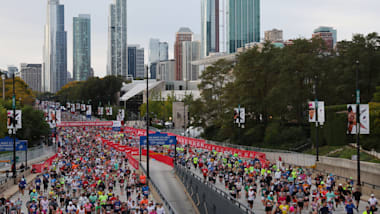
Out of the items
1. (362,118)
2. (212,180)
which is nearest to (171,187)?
(212,180)

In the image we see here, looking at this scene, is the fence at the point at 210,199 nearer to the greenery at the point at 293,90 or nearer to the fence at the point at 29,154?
the greenery at the point at 293,90

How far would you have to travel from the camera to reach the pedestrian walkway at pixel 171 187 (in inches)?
1027

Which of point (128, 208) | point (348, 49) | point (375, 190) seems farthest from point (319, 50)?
point (128, 208)

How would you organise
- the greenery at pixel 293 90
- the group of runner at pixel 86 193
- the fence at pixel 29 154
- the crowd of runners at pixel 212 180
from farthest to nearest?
the fence at pixel 29 154
the greenery at pixel 293 90
the group of runner at pixel 86 193
the crowd of runners at pixel 212 180

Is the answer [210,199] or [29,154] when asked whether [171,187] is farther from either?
[29,154]

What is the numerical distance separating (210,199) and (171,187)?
1198 cm

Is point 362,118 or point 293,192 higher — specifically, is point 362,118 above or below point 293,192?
above

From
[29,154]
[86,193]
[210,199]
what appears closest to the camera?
[210,199]

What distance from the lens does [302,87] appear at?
5147 cm

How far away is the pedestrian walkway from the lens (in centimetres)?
2610

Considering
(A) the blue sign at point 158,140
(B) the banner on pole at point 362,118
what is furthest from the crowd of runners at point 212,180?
(B) the banner on pole at point 362,118

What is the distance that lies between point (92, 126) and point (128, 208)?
8537cm

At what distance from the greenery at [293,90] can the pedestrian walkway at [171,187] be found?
1310 cm

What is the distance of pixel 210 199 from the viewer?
820 inches
